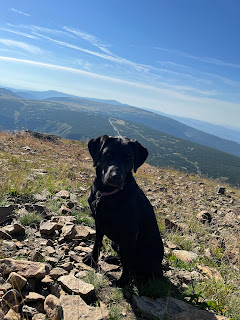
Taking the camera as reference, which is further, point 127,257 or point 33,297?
point 127,257

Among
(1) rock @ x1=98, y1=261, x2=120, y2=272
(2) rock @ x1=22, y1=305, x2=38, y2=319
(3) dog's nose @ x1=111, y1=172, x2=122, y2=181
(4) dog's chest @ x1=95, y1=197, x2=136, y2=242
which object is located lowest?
(1) rock @ x1=98, y1=261, x2=120, y2=272

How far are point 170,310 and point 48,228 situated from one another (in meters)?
2.27

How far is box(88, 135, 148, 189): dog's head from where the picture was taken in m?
3.12

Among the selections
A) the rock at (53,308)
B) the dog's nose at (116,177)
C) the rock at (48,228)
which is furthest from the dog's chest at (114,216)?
the rock at (48,228)

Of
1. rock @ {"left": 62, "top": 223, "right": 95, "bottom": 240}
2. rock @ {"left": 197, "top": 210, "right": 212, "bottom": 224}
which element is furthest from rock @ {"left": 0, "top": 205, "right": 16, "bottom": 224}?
rock @ {"left": 197, "top": 210, "right": 212, "bottom": 224}

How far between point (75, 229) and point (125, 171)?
1544 millimetres

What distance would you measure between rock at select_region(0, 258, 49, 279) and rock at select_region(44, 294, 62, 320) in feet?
1.13

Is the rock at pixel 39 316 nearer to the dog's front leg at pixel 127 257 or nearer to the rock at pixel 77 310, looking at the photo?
the rock at pixel 77 310

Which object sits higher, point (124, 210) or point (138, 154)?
point (138, 154)

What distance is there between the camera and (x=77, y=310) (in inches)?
88.4

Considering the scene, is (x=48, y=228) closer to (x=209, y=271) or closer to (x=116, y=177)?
(x=116, y=177)

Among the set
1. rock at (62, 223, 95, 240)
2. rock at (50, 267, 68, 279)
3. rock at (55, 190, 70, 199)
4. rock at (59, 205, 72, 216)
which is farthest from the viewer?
rock at (55, 190, 70, 199)

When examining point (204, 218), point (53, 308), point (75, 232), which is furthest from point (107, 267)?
point (204, 218)

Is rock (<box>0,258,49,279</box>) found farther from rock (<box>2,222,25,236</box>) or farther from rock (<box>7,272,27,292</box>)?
rock (<box>2,222,25,236</box>)
